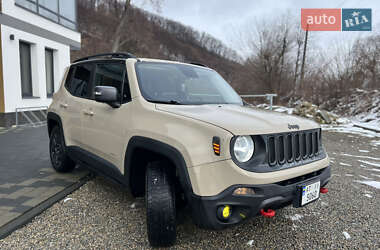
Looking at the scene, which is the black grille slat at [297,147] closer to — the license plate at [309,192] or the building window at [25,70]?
the license plate at [309,192]

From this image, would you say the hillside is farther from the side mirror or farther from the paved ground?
the side mirror

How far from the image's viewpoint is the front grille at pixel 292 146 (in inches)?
84.2

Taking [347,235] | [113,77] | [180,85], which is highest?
[113,77]

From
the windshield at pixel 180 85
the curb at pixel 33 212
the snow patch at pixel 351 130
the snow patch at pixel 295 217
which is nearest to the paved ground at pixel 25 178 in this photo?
the curb at pixel 33 212

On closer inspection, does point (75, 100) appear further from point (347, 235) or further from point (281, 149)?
point (347, 235)

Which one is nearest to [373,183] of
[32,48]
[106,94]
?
[106,94]

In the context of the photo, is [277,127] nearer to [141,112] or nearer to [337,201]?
[141,112]

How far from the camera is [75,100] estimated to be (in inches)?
147

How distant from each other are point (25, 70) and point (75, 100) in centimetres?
824

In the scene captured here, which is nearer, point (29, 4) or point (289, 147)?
point (289, 147)

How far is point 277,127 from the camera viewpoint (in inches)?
86.4

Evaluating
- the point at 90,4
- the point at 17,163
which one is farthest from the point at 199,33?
the point at 17,163

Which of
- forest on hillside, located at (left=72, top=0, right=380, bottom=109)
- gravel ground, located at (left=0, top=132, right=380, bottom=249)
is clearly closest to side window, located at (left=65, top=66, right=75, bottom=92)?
gravel ground, located at (left=0, top=132, right=380, bottom=249)

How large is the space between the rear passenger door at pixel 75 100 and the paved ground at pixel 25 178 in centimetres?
66
